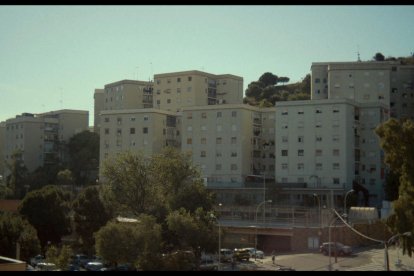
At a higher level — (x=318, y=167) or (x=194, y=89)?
(x=194, y=89)

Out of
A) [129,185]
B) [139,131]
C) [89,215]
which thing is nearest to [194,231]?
[89,215]

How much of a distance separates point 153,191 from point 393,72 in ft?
126

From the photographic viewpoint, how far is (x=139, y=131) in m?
59.9

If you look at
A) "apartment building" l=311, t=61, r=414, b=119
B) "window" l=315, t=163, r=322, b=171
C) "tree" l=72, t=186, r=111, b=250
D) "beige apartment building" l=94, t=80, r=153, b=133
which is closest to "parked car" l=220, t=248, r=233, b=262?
"tree" l=72, t=186, r=111, b=250

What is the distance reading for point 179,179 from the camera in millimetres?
37094

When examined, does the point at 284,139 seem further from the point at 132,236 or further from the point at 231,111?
the point at 132,236

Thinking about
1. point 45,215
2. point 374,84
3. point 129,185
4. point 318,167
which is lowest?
point 45,215

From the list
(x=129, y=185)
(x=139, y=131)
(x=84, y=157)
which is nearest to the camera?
(x=129, y=185)

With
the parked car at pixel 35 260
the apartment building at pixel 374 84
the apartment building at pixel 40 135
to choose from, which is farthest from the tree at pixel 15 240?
the apartment building at pixel 40 135

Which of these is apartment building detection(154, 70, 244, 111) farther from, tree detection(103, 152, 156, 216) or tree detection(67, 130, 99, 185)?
tree detection(103, 152, 156, 216)

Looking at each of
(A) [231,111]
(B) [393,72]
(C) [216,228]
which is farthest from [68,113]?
(C) [216,228]

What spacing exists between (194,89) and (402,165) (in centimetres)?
4636

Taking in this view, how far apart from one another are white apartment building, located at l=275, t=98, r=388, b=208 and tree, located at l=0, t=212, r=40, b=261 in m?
26.6

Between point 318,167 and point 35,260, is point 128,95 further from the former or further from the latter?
point 35,260
